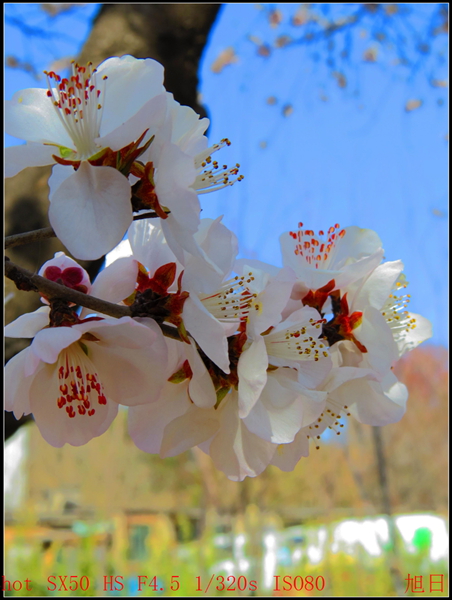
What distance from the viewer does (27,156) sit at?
39 centimetres

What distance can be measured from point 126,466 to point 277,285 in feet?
28.5

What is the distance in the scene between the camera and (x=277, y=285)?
0.43 metres

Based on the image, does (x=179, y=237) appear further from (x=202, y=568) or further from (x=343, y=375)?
(x=202, y=568)

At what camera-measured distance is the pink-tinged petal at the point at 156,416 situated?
1.52ft

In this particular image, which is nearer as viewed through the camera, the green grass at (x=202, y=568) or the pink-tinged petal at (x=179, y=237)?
the pink-tinged petal at (x=179, y=237)

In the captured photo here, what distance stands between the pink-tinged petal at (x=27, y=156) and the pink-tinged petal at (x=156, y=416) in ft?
0.71

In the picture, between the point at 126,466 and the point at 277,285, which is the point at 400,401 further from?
the point at 126,466

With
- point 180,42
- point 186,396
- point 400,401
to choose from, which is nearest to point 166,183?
point 186,396

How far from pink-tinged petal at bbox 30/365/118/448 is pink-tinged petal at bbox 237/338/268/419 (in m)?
0.12

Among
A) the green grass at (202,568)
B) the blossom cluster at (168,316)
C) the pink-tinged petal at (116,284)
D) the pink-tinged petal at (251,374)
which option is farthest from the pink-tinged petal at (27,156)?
the green grass at (202,568)

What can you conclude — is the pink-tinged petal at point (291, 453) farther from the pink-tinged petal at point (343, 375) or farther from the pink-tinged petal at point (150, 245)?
the pink-tinged petal at point (150, 245)

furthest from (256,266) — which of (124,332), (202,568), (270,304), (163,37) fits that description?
(202,568)

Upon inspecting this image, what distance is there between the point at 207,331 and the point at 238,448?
14 cm

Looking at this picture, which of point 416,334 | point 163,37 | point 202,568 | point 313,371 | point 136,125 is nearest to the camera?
point 136,125
